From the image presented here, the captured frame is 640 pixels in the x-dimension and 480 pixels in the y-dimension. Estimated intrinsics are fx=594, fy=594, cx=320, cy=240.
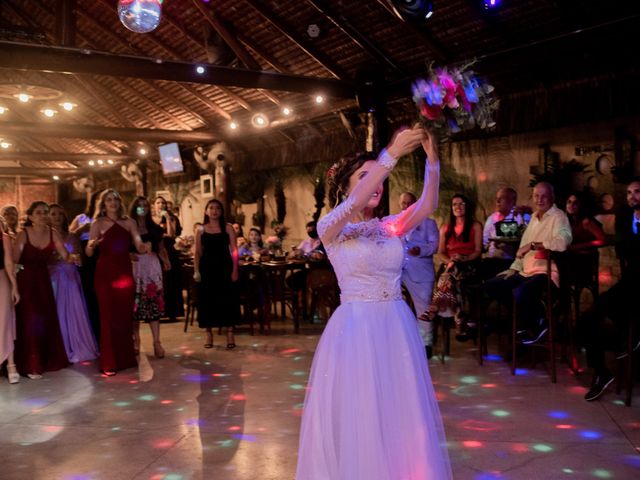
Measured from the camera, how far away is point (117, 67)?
289 inches

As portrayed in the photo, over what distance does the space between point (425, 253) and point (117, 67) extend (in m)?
4.50

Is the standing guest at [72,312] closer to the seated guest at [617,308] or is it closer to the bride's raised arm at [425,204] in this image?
the bride's raised arm at [425,204]

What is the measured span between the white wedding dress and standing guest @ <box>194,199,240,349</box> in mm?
4086

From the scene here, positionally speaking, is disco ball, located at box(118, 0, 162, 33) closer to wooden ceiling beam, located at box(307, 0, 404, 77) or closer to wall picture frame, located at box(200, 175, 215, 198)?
wooden ceiling beam, located at box(307, 0, 404, 77)

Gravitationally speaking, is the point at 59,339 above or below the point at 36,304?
below

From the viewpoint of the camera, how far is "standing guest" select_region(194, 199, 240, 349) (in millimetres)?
6508

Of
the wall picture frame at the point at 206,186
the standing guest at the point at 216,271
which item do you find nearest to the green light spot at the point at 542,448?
the standing guest at the point at 216,271

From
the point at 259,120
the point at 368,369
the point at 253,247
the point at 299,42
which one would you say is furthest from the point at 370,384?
the point at 259,120

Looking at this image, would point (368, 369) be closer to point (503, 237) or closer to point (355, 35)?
point (503, 237)

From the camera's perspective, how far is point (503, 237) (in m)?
5.86

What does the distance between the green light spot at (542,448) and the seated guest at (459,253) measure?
6.86 ft

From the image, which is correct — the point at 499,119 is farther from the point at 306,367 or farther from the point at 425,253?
the point at 306,367

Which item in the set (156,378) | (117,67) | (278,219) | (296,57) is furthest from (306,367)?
(278,219)

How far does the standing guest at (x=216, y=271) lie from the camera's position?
6508 millimetres
